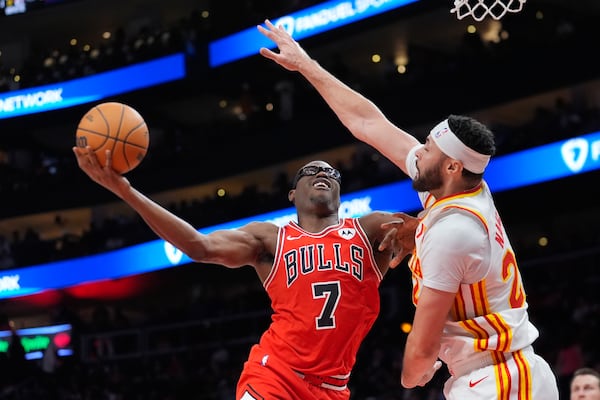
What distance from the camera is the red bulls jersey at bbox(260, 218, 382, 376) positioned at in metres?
5.45

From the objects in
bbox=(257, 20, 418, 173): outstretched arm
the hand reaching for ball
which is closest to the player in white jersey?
bbox=(257, 20, 418, 173): outstretched arm

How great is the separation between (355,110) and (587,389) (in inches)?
118

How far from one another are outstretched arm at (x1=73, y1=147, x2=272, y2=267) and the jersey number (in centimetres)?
47

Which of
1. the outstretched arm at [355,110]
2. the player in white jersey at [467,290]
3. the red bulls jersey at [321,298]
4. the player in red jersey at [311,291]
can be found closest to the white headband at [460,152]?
the player in white jersey at [467,290]

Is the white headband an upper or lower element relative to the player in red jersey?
upper

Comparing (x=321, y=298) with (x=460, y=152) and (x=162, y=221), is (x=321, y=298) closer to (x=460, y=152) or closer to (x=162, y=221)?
(x=162, y=221)

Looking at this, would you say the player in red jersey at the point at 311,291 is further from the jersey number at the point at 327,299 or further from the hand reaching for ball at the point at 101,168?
the hand reaching for ball at the point at 101,168

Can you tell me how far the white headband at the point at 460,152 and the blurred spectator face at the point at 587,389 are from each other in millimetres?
3149

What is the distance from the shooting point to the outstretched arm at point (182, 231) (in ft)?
14.8

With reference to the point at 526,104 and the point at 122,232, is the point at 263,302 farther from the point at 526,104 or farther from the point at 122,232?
the point at 526,104

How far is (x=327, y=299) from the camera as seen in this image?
5.51m

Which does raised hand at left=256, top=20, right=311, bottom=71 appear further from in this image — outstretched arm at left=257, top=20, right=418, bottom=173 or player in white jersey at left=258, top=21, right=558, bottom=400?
player in white jersey at left=258, top=21, right=558, bottom=400

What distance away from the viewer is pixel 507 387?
4035 millimetres

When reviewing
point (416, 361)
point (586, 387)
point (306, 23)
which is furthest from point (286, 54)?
point (306, 23)
